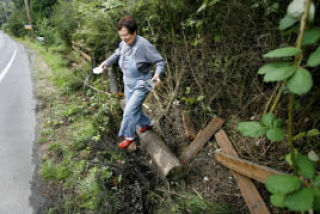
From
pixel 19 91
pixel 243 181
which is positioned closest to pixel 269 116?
pixel 243 181

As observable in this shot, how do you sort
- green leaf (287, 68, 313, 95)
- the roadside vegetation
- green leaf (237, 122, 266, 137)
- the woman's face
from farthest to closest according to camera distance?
1. the woman's face
2. the roadside vegetation
3. green leaf (237, 122, 266, 137)
4. green leaf (287, 68, 313, 95)

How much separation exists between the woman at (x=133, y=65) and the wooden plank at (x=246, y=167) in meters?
1.18

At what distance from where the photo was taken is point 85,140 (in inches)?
153

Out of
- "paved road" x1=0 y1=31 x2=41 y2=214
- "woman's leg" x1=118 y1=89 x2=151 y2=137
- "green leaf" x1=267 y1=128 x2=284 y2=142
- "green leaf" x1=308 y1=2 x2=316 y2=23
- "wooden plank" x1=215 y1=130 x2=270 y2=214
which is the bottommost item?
"paved road" x1=0 y1=31 x2=41 y2=214

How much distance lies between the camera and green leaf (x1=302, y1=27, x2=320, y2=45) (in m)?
1.08

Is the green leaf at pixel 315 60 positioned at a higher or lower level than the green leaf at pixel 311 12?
lower

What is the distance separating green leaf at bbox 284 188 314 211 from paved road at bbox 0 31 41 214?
271 cm

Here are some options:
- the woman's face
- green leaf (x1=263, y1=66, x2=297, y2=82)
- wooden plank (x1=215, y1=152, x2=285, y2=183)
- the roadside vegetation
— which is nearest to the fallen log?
the roadside vegetation

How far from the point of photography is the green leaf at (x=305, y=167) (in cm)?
129

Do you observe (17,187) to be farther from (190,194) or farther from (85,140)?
(190,194)

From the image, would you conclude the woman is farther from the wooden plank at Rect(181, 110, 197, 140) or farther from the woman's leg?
the wooden plank at Rect(181, 110, 197, 140)

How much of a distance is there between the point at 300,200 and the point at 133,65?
2.32 metres

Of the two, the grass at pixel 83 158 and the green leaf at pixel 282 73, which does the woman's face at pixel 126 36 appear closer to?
the grass at pixel 83 158

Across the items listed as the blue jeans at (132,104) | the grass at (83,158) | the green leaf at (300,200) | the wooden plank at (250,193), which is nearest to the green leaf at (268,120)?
the green leaf at (300,200)
